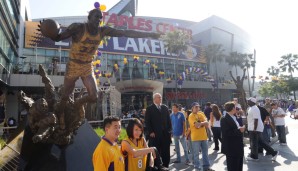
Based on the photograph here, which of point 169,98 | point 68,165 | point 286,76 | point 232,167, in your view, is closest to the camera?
point 68,165

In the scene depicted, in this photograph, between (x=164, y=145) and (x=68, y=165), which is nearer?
(x=68, y=165)

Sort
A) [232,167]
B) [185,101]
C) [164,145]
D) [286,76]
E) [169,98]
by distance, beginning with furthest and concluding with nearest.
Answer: [286,76], [185,101], [169,98], [164,145], [232,167]

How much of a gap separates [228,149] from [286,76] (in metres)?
52.9

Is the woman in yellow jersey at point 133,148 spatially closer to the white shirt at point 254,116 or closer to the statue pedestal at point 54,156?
the statue pedestal at point 54,156

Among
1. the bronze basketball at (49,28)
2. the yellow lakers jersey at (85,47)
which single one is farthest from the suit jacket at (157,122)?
the bronze basketball at (49,28)

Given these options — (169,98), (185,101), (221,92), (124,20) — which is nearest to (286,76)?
(221,92)

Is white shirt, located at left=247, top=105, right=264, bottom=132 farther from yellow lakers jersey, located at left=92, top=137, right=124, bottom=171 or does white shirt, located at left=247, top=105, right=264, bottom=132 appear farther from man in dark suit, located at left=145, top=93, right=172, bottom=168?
yellow lakers jersey, located at left=92, top=137, right=124, bottom=171

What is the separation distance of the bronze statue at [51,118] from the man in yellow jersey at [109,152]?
5.86ft

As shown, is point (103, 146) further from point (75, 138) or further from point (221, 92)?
point (221, 92)

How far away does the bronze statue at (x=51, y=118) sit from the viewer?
4641mm

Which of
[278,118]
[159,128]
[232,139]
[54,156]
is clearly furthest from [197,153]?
[278,118]

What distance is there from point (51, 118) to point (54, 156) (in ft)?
2.05

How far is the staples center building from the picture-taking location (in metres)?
25.7

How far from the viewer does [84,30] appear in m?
4.99
